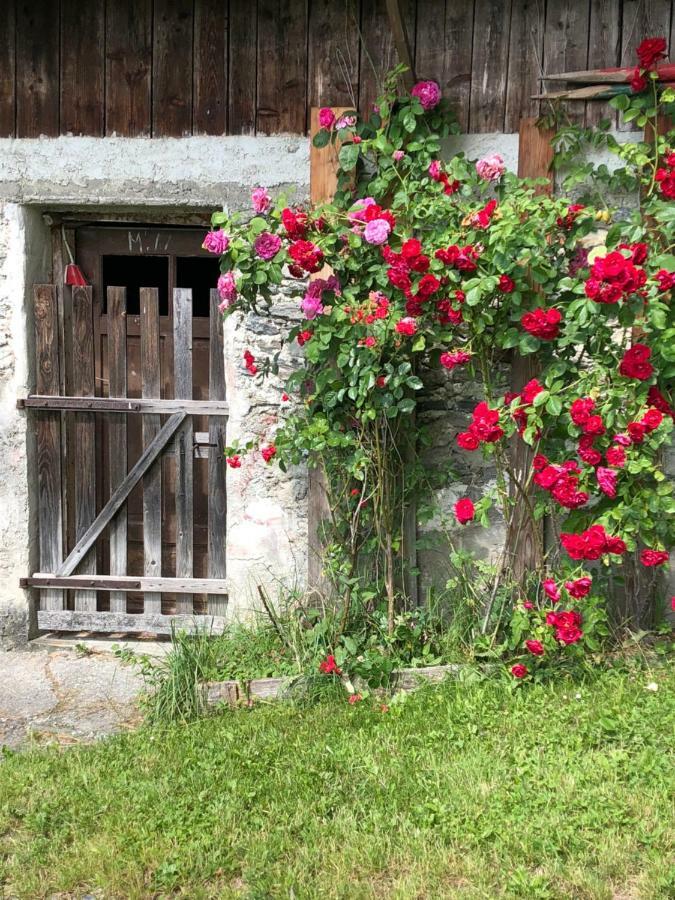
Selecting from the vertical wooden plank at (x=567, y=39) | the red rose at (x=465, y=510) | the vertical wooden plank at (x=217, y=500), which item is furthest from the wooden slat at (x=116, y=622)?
the vertical wooden plank at (x=567, y=39)

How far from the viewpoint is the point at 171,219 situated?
4.37 meters

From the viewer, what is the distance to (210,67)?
13.3 feet

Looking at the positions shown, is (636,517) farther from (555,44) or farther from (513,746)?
(555,44)

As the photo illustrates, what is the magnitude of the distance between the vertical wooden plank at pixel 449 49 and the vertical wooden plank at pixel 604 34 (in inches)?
21.4

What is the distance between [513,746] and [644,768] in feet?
1.44

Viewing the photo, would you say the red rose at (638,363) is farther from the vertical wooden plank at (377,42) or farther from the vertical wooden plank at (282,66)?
the vertical wooden plank at (282,66)

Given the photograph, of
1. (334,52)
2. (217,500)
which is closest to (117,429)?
(217,500)

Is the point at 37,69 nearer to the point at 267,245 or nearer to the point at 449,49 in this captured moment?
the point at 267,245

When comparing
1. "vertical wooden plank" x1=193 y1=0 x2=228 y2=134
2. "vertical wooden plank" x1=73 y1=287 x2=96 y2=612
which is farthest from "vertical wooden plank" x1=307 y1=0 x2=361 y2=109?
"vertical wooden plank" x1=73 y1=287 x2=96 y2=612

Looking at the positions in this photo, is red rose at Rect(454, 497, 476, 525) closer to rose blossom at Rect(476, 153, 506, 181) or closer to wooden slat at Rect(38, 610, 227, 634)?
rose blossom at Rect(476, 153, 506, 181)

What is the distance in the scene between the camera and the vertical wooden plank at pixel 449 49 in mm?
3934

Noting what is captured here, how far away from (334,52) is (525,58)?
0.88m

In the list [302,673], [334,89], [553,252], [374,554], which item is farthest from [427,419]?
[334,89]

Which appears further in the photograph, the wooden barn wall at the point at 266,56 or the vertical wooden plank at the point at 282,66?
the vertical wooden plank at the point at 282,66
